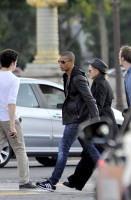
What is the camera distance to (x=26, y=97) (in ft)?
52.9

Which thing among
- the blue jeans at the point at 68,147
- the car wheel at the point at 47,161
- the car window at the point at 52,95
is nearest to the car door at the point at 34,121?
the car window at the point at 52,95

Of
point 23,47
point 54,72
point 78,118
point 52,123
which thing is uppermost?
point 78,118

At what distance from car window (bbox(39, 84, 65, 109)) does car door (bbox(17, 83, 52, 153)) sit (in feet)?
0.67

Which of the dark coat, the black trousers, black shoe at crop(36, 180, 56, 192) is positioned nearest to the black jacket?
the dark coat

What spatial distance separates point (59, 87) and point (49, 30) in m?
16.0

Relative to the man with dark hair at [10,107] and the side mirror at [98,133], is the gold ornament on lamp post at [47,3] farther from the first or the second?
the side mirror at [98,133]

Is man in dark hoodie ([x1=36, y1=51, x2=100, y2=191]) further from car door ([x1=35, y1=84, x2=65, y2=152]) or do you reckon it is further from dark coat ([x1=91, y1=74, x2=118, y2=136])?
car door ([x1=35, y1=84, x2=65, y2=152])

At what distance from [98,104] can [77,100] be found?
384mm

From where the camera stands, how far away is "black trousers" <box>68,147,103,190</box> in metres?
12.1

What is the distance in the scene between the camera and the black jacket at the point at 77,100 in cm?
1180

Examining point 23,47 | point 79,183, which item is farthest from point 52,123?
point 23,47

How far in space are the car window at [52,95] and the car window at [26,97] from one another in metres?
0.26

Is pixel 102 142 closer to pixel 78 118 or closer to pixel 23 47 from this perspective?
pixel 78 118

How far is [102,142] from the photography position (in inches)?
264
